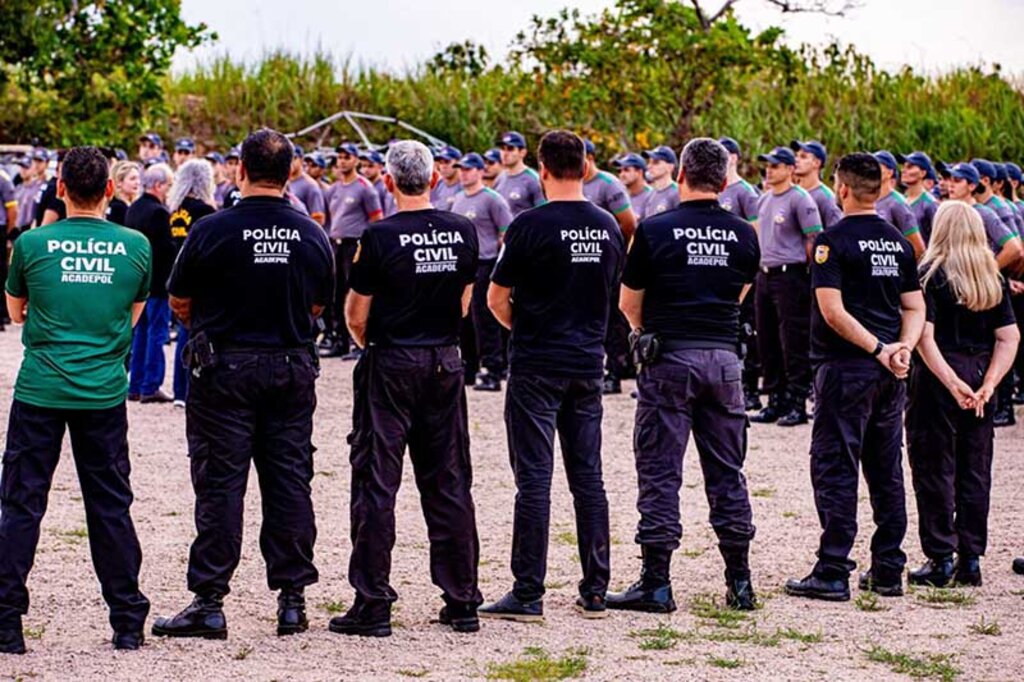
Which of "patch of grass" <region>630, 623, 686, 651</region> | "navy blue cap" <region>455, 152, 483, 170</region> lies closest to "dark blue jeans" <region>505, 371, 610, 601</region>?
"patch of grass" <region>630, 623, 686, 651</region>

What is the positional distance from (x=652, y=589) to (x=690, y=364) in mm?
1087

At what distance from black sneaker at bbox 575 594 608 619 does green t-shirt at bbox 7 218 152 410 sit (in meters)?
2.38

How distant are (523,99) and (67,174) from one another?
2035 cm

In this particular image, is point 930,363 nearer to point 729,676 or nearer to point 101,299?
point 729,676

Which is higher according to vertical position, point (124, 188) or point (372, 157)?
point (372, 157)

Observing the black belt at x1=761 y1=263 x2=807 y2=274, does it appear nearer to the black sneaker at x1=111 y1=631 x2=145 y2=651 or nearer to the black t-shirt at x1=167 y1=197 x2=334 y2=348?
the black t-shirt at x1=167 y1=197 x2=334 y2=348

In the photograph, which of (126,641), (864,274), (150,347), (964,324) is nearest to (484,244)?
(150,347)

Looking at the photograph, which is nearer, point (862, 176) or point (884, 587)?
point (862, 176)

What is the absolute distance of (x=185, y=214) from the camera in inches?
528

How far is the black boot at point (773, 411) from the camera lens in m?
15.2

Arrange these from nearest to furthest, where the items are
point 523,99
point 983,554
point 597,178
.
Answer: point 983,554, point 597,178, point 523,99

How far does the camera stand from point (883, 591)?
904 cm

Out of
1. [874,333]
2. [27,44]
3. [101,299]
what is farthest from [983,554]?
[27,44]

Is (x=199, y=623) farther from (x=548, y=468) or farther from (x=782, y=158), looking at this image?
(x=782, y=158)
